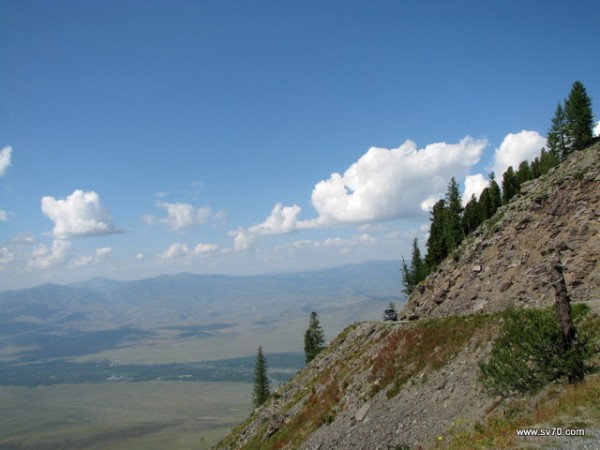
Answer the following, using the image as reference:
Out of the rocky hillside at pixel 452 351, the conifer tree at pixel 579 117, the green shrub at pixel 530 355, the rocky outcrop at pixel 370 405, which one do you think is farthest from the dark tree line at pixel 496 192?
the green shrub at pixel 530 355

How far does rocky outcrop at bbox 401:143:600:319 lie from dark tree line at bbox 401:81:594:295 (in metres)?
22.7

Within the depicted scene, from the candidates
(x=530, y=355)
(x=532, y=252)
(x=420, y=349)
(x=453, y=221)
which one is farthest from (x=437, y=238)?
(x=530, y=355)

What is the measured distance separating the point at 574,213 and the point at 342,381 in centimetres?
3094

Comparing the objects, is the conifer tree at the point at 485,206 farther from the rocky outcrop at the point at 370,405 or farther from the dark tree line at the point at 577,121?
the rocky outcrop at the point at 370,405

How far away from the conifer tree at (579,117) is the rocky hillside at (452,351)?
21711 mm

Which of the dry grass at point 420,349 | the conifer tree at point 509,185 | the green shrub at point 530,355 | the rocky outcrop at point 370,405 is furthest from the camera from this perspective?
the conifer tree at point 509,185

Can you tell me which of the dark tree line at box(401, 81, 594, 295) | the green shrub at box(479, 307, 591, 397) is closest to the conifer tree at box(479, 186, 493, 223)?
the dark tree line at box(401, 81, 594, 295)

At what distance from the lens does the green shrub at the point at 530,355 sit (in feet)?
64.1

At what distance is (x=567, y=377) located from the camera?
783 inches

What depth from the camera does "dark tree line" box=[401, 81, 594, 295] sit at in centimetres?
7519

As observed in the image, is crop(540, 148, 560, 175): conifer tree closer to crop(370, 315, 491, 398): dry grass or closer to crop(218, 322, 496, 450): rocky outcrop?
crop(218, 322, 496, 450): rocky outcrop

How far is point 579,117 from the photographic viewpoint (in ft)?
244

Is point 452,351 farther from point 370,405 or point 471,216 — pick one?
point 471,216

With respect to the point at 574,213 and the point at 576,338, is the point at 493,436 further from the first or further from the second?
the point at 574,213
